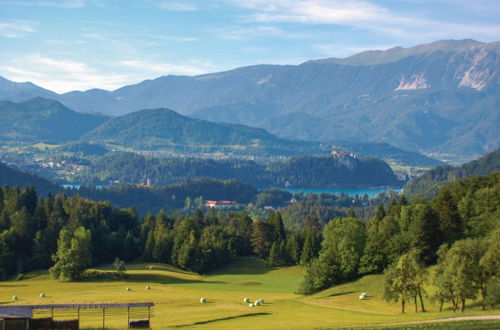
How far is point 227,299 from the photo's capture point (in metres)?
71.4

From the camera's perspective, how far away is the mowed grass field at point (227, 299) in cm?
5472

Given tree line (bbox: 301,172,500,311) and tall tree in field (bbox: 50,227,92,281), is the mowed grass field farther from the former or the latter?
tree line (bbox: 301,172,500,311)

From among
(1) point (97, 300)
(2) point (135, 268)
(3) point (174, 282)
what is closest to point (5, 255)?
(2) point (135, 268)

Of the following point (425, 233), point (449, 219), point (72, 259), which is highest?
point (449, 219)

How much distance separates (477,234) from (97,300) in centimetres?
4222

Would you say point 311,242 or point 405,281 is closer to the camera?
point 405,281

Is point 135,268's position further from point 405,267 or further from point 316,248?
point 405,267

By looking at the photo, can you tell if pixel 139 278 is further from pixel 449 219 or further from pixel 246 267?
pixel 449 219

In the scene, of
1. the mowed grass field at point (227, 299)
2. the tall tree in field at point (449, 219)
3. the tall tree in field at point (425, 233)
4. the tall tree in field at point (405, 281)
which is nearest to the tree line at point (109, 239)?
the mowed grass field at point (227, 299)

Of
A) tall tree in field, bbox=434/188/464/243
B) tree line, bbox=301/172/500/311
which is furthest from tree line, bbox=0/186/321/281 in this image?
tall tree in field, bbox=434/188/464/243

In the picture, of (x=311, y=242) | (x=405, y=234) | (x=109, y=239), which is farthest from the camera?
(x=109, y=239)

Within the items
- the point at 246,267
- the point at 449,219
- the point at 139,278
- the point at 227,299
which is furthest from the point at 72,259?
the point at 449,219

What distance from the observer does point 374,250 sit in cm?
8450

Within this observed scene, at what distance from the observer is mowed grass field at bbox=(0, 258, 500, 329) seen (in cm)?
5472
